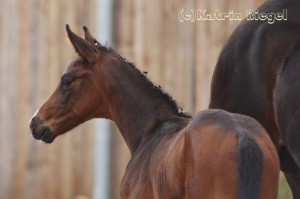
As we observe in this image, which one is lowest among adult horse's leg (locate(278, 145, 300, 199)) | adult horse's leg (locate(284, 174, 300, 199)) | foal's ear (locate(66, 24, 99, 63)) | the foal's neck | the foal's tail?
adult horse's leg (locate(284, 174, 300, 199))

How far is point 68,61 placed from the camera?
8.57 metres

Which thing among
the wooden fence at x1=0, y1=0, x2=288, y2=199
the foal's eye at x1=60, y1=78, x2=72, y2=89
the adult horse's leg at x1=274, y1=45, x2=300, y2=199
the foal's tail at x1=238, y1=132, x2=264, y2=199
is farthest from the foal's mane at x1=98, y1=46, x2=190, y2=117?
the wooden fence at x1=0, y1=0, x2=288, y2=199

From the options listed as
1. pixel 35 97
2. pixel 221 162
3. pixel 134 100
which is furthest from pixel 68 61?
pixel 221 162

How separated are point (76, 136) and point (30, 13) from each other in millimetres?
1257

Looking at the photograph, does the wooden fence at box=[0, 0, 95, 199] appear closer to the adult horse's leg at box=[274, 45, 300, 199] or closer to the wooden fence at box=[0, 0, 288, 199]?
the wooden fence at box=[0, 0, 288, 199]

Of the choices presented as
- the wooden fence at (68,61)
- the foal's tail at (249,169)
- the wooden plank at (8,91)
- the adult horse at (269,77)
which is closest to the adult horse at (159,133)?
the foal's tail at (249,169)

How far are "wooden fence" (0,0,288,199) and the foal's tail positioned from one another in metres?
3.52

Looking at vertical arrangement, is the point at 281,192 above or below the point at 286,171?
below

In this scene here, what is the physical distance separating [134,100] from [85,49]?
1.52 ft

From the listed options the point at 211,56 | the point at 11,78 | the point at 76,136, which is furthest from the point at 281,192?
the point at 11,78

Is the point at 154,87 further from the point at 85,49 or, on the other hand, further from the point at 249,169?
the point at 249,169

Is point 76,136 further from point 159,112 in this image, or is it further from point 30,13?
point 159,112

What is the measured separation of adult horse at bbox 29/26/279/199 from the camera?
15.0ft

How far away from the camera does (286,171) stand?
600 centimetres
